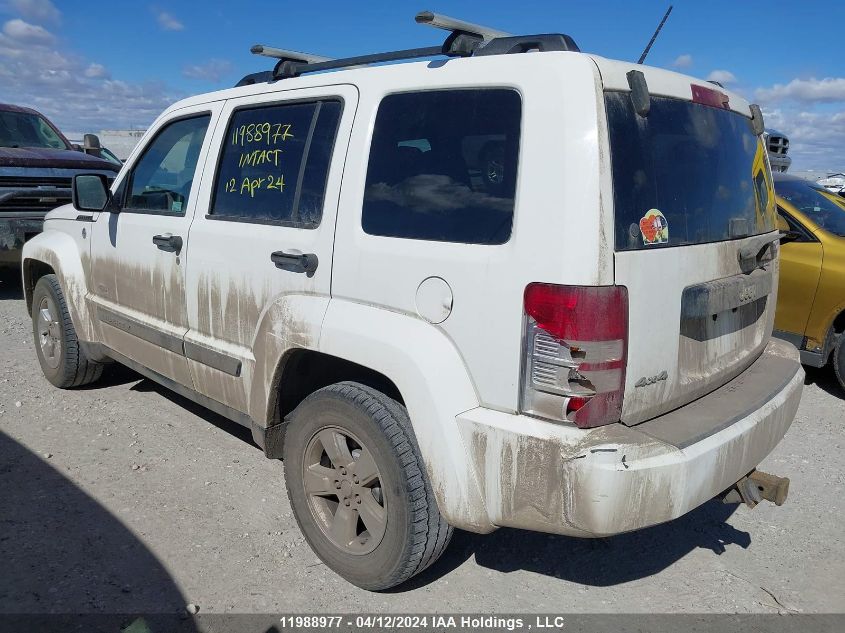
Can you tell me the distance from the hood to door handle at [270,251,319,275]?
6.50 meters

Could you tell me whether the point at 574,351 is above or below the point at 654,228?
below

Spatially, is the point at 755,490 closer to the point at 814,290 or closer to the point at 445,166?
the point at 445,166

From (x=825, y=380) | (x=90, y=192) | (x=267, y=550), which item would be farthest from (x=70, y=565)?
(x=825, y=380)

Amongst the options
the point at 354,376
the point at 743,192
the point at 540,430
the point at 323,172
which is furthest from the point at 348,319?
the point at 743,192

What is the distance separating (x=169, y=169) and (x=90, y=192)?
857 mm

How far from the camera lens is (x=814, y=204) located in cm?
579

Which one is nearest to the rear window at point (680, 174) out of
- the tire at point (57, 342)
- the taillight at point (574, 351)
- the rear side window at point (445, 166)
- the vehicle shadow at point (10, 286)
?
the taillight at point (574, 351)

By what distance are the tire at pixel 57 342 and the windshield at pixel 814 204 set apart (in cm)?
564

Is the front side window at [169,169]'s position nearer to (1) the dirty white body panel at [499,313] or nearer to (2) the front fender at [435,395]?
(1) the dirty white body panel at [499,313]

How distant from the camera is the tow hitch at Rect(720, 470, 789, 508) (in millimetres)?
2662

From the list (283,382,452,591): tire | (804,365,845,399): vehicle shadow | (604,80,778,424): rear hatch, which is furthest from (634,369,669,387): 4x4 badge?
(804,365,845,399): vehicle shadow

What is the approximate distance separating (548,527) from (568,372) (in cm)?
52

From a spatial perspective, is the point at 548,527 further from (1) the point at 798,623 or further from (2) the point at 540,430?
(1) the point at 798,623

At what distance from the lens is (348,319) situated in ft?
8.67
